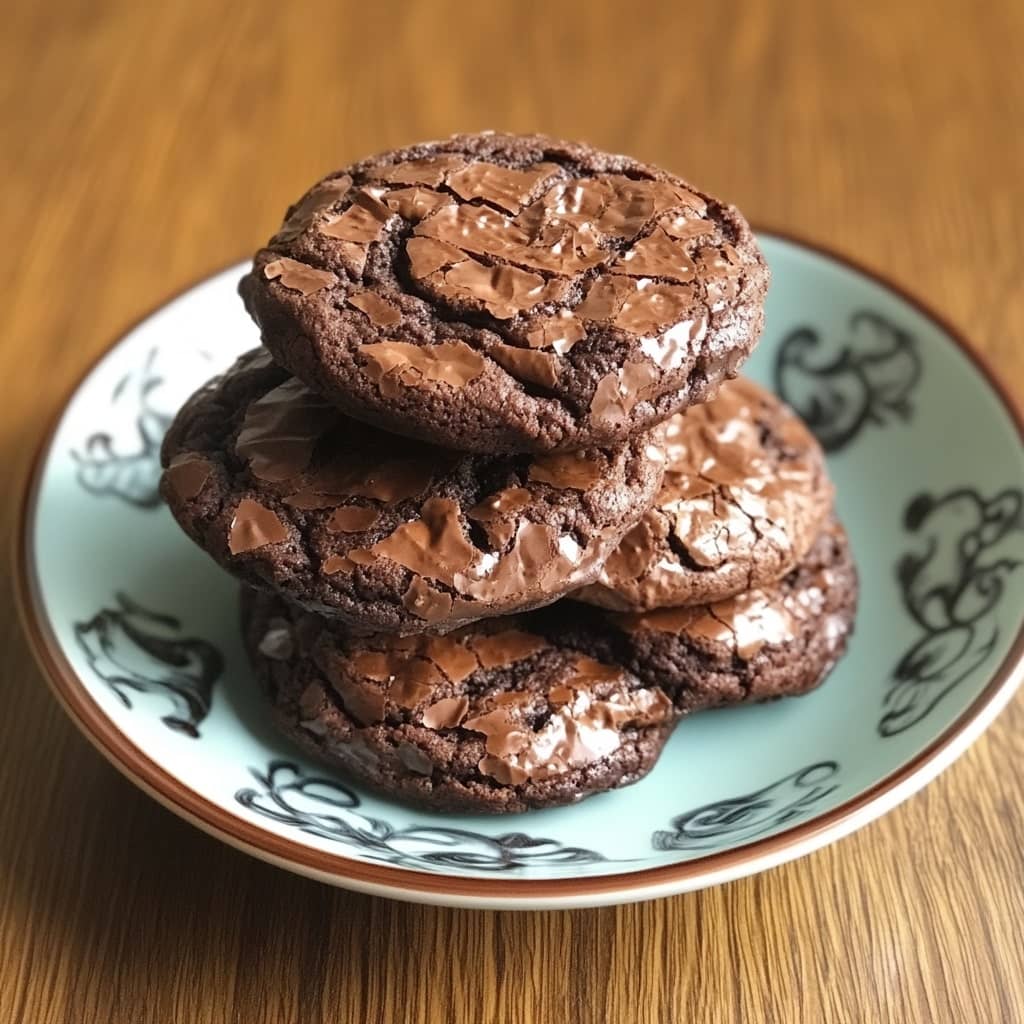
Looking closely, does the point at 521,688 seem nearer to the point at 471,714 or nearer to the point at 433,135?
the point at 471,714

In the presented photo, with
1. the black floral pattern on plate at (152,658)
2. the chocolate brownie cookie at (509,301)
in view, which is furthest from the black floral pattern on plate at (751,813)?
the black floral pattern on plate at (152,658)

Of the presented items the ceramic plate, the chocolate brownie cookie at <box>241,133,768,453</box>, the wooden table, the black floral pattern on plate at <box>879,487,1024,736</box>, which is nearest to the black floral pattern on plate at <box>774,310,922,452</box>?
the ceramic plate

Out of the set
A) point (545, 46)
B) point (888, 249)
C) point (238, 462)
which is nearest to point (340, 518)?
point (238, 462)

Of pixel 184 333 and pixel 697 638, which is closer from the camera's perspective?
pixel 697 638

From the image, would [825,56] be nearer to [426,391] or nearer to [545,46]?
[545,46]

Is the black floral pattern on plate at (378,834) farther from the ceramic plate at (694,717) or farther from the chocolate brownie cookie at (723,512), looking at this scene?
the chocolate brownie cookie at (723,512)

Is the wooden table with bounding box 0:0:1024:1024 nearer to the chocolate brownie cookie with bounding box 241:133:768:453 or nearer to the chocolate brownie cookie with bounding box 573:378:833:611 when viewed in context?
the chocolate brownie cookie with bounding box 573:378:833:611

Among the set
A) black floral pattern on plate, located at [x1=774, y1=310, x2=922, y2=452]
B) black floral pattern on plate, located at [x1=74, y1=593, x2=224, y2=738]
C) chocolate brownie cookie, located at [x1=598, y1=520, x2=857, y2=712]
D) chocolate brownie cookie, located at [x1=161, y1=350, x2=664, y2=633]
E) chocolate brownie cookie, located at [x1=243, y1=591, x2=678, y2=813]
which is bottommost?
black floral pattern on plate, located at [x1=74, y1=593, x2=224, y2=738]
